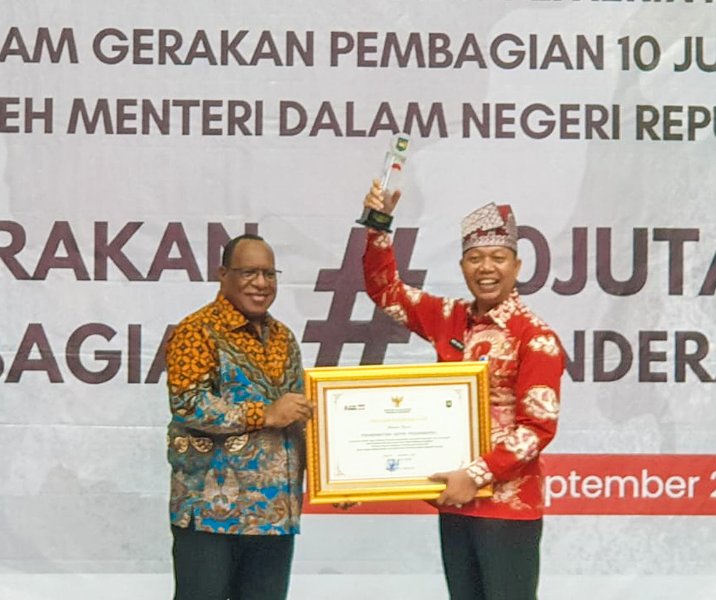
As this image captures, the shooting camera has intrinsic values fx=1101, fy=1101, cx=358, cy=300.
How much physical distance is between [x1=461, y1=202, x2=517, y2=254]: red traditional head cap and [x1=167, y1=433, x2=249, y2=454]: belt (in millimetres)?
→ 733

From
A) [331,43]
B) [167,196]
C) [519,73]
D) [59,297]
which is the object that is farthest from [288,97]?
[59,297]

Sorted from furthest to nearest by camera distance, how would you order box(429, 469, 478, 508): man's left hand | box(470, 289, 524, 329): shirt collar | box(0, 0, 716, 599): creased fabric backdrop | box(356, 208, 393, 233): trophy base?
1. box(0, 0, 716, 599): creased fabric backdrop
2. box(356, 208, 393, 233): trophy base
3. box(470, 289, 524, 329): shirt collar
4. box(429, 469, 478, 508): man's left hand

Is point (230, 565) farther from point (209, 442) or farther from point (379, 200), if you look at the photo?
point (379, 200)

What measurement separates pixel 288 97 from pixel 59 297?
3.09ft

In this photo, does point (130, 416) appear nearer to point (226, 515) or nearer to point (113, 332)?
point (113, 332)

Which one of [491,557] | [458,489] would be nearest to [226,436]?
[458,489]

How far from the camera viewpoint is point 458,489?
2592 mm

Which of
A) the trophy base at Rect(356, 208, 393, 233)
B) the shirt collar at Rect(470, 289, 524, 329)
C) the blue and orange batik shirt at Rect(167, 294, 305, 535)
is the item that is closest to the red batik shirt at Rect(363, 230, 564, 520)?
the shirt collar at Rect(470, 289, 524, 329)

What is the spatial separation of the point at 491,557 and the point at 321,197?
1.30 m

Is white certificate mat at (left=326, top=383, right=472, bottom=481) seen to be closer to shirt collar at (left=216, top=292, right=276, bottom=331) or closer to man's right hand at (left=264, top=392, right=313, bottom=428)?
man's right hand at (left=264, top=392, right=313, bottom=428)

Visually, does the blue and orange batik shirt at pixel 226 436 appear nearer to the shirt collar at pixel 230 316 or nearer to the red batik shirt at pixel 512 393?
the shirt collar at pixel 230 316

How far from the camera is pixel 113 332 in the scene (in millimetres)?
3412

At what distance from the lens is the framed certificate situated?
8.75 ft

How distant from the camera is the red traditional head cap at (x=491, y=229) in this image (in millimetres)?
2689
